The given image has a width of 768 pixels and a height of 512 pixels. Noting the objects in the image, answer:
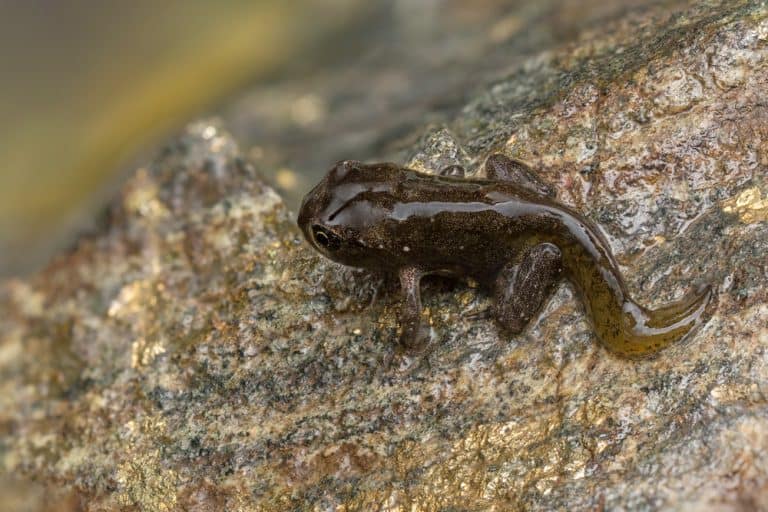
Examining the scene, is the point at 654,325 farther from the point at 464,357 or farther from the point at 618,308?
the point at 464,357

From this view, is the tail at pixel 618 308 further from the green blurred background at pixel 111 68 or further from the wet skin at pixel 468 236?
the green blurred background at pixel 111 68

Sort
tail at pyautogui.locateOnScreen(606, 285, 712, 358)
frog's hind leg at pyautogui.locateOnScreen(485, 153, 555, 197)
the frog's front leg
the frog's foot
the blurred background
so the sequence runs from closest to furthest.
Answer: tail at pyautogui.locateOnScreen(606, 285, 712, 358) → the frog's front leg → frog's hind leg at pyautogui.locateOnScreen(485, 153, 555, 197) → the frog's foot → the blurred background

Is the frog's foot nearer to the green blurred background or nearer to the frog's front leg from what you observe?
the frog's front leg

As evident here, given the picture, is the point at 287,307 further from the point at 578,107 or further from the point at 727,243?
the point at 727,243

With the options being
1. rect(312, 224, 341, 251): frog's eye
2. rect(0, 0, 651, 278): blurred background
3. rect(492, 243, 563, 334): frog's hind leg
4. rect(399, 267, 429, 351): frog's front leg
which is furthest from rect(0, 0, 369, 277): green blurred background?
rect(492, 243, 563, 334): frog's hind leg

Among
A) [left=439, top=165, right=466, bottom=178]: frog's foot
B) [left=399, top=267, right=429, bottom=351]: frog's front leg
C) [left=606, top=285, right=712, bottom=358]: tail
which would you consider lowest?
[left=606, top=285, right=712, bottom=358]: tail

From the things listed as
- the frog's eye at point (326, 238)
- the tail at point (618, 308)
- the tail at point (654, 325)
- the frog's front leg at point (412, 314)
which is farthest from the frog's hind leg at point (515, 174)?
the frog's eye at point (326, 238)

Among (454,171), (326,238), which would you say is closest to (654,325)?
(454,171)
